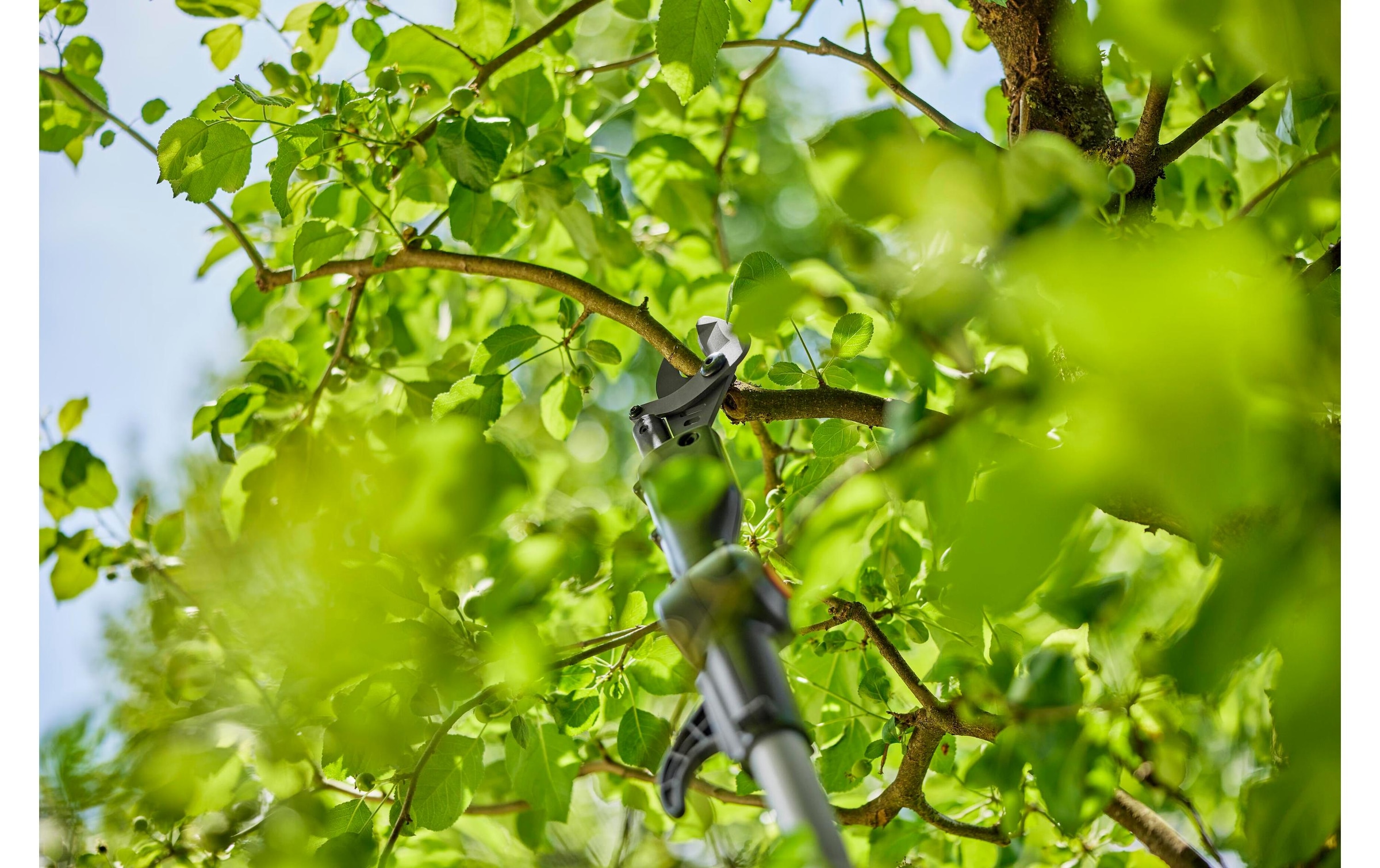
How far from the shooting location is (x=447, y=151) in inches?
14.0

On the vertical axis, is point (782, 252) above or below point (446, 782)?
above

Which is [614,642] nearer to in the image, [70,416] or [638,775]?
[638,775]

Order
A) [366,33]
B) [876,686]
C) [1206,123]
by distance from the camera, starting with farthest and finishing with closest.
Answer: [366,33] → [876,686] → [1206,123]

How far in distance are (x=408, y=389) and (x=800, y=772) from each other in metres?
0.37

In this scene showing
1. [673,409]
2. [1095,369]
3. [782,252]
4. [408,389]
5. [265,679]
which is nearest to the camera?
[1095,369]

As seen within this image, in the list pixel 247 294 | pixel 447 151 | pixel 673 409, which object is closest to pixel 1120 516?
pixel 673 409

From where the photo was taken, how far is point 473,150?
14.1 inches

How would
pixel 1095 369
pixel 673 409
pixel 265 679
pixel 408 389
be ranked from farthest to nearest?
pixel 408 389, pixel 265 679, pixel 673 409, pixel 1095 369

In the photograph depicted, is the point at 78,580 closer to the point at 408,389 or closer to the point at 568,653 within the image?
the point at 408,389

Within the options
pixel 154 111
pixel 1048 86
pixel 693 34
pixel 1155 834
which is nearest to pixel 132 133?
pixel 154 111

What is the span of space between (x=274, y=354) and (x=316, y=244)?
0.45 ft

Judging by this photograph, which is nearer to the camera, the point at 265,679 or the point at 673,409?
the point at 673,409

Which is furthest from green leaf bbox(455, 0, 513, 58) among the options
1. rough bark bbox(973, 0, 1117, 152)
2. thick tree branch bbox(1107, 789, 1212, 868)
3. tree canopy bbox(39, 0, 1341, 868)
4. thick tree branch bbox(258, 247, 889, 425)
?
thick tree branch bbox(1107, 789, 1212, 868)

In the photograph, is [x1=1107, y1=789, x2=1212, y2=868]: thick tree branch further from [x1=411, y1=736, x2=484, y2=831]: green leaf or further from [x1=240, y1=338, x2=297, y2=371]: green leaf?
[x1=240, y1=338, x2=297, y2=371]: green leaf
